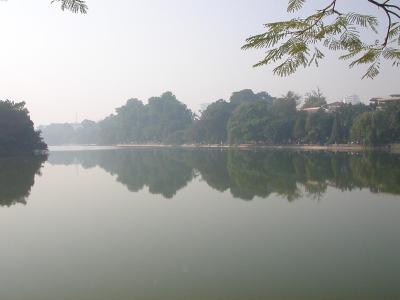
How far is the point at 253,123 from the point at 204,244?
46.8 m

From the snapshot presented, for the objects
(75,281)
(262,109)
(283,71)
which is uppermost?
(262,109)

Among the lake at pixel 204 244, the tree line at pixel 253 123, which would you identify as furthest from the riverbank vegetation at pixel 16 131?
the tree line at pixel 253 123

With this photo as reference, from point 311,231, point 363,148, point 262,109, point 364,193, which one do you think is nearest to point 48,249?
point 311,231

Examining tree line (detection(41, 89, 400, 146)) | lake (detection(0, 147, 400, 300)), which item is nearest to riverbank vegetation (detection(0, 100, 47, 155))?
lake (detection(0, 147, 400, 300))

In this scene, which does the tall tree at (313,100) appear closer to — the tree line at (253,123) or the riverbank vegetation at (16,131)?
the tree line at (253,123)

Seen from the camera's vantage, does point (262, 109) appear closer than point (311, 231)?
No

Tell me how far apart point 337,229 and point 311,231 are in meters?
0.58

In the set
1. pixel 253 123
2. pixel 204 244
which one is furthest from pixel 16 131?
pixel 204 244

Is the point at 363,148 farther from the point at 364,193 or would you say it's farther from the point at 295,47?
the point at 295,47

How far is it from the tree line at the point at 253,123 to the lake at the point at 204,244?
2690cm

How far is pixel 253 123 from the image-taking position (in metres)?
52.9

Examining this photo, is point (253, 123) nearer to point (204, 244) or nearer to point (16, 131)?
point (16, 131)

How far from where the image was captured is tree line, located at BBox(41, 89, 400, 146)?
38.1m

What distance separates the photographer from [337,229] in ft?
25.7
